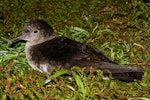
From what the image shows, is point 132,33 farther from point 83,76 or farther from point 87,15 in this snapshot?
point 83,76

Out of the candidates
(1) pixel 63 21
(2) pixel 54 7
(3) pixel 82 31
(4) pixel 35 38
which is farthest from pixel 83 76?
(2) pixel 54 7

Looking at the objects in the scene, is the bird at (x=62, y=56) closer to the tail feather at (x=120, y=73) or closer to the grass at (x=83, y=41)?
the tail feather at (x=120, y=73)

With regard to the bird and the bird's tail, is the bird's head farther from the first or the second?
the bird's tail

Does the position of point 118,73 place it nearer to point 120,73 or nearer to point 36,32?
point 120,73

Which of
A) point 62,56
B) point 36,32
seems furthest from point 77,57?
point 36,32

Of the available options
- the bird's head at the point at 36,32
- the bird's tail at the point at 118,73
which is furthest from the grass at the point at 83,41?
the bird's head at the point at 36,32

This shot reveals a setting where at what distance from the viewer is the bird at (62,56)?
5.29 m

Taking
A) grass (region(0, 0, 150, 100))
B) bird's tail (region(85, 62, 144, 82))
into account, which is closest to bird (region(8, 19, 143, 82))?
bird's tail (region(85, 62, 144, 82))

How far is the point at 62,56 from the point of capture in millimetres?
5477

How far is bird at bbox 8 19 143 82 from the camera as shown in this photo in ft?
17.4

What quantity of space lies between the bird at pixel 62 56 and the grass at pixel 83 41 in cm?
14

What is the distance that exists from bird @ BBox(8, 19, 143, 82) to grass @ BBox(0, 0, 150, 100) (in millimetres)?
141

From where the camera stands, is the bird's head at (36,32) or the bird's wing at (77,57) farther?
the bird's head at (36,32)

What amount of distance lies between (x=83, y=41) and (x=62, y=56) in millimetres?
1617
